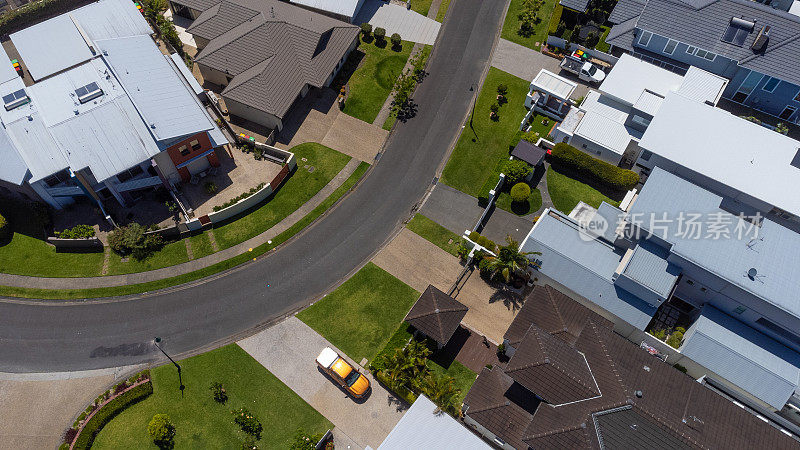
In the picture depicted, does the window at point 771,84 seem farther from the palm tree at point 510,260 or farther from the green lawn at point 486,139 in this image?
the palm tree at point 510,260

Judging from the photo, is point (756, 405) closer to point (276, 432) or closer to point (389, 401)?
point (389, 401)

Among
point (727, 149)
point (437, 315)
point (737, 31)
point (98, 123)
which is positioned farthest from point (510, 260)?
point (98, 123)

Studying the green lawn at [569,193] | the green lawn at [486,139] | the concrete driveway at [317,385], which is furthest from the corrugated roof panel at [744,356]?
the concrete driveway at [317,385]

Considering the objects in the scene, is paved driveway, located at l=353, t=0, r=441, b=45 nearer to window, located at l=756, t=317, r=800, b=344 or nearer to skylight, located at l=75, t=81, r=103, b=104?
skylight, located at l=75, t=81, r=103, b=104

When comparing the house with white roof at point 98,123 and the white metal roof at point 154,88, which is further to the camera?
the white metal roof at point 154,88

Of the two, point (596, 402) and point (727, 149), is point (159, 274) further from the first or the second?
point (727, 149)

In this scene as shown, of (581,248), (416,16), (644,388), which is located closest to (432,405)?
(644,388)

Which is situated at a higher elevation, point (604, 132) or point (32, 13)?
point (604, 132)

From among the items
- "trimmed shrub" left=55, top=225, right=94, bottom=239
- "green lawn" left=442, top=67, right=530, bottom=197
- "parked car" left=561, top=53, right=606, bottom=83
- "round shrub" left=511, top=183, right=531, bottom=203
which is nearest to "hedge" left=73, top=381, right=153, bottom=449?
"trimmed shrub" left=55, top=225, right=94, bottom=239
